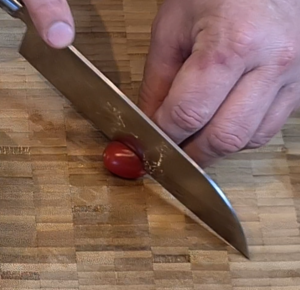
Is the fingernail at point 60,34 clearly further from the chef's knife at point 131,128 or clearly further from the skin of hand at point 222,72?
the skin of hand at point 222,72

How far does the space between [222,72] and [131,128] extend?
0.16 meters

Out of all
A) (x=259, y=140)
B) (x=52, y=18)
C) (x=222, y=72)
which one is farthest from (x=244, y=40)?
(x=52, y=18)

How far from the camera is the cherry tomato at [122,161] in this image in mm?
932

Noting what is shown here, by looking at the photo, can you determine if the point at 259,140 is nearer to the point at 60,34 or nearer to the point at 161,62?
the point at 161,62

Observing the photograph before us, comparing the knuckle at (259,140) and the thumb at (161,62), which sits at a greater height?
the thumb at (161,62)

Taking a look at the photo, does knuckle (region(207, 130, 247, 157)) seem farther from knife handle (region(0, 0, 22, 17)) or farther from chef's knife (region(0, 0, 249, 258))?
knife handle (region(0, 0, 22, 17))

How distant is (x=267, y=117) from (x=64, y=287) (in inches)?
15.3

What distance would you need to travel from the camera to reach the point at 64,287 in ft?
2.86

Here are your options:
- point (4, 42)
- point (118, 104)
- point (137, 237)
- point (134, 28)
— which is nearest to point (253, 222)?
point (137, 237)

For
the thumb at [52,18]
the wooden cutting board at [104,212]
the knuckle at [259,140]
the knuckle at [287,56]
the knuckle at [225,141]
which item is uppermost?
the thumb at [52,18]

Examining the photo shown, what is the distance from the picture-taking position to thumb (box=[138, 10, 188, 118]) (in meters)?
0.90

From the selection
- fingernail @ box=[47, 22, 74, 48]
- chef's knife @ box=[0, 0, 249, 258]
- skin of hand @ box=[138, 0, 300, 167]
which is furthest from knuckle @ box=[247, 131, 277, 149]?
fingernail @ box=[47, 22, 74, 48]

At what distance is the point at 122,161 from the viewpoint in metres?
0.93

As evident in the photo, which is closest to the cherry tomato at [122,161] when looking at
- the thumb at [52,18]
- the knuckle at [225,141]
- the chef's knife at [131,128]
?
the chef's knife at [131,128]
